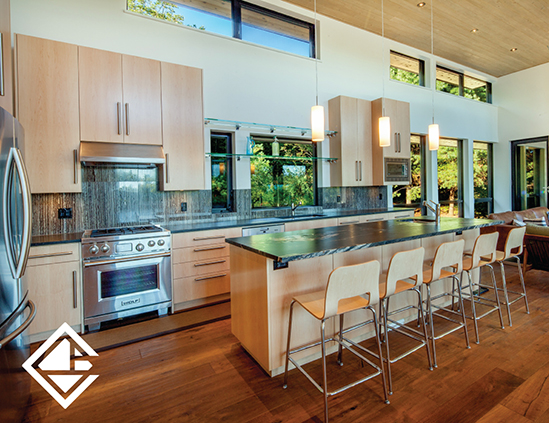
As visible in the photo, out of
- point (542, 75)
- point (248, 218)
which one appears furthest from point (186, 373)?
point (542, 75)

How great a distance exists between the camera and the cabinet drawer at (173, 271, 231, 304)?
328 centimetres

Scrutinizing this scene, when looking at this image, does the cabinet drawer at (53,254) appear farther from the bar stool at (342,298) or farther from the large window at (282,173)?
the large window at (282,173)

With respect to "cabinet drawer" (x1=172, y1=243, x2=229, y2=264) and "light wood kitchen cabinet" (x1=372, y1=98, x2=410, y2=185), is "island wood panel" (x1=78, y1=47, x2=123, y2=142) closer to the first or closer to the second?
"cabinet drawer" (x1=172, y1=243, x2=229, y2=264)

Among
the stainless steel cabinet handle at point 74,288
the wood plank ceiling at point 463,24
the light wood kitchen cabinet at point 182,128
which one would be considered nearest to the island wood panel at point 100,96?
the light wood kitchen cabinet at point 182,128

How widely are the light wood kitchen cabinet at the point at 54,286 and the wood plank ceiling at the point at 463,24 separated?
14.4 ft

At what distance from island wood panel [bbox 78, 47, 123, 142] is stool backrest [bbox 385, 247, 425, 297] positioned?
287 cm

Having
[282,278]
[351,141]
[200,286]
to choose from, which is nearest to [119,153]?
[200,286]

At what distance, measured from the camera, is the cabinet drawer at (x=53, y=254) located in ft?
8.53

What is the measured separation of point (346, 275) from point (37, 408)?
1999mm

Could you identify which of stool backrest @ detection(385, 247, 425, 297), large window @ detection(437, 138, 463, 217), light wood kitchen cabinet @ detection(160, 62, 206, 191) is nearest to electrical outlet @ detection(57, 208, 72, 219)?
light wood kitchen cabinet @ detection(160, 62, 206, 191)

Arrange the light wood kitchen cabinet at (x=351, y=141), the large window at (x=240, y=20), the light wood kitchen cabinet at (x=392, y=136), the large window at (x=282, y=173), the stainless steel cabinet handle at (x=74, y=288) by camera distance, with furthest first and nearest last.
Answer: the light wood kitchen cabinet at (x=392, y=136) < the light wood kitchen cabinet at (x=351, y=141) < the large window at (x=282, y=173) < the large window at (x=240, y=20) < the stainless steel cabinet handle at (x=74, y=288)

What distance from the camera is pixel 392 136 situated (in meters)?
5.38

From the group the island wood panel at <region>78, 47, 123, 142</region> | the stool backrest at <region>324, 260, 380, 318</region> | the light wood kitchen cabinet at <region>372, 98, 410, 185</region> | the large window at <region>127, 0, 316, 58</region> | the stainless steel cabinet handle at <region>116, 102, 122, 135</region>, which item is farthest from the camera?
the light wood kitchen cabinet at <region>372, 98, 410, 185</region>

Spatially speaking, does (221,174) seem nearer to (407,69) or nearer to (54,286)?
(54,286)
